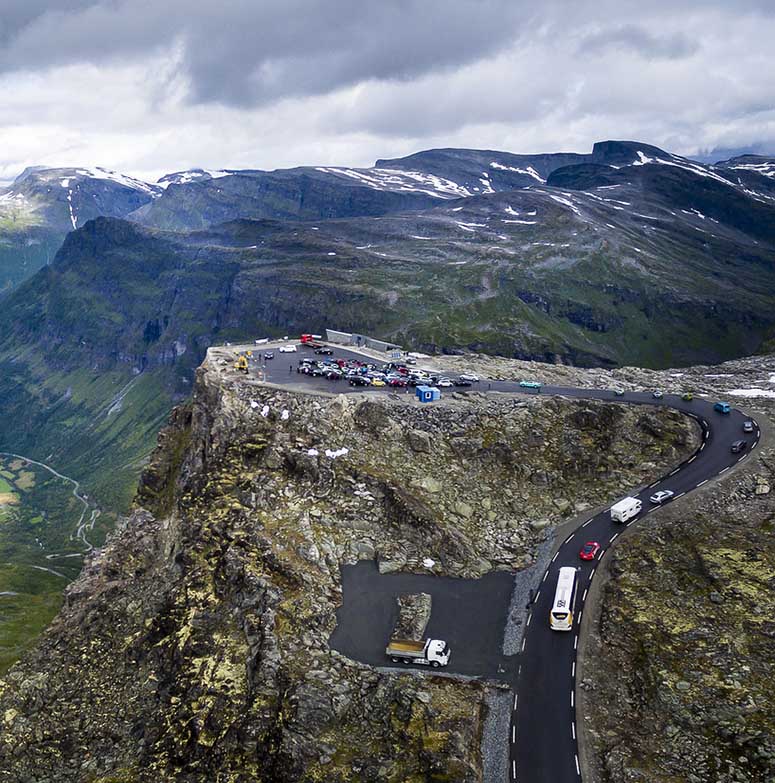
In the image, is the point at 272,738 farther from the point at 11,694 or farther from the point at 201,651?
the point at 11,694

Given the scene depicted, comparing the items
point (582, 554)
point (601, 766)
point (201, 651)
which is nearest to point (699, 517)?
point (582, 554)

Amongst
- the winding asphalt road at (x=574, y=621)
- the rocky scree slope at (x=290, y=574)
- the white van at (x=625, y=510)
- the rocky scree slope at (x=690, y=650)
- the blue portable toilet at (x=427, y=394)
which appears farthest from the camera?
the blue portable toilet at (x=427, y=394)

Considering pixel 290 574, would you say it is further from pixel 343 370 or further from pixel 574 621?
pixel 343 370

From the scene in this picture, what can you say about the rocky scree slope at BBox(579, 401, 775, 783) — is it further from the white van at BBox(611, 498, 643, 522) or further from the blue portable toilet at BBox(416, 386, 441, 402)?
the blue portable toilet at BBox(416, 386, 441, 402)

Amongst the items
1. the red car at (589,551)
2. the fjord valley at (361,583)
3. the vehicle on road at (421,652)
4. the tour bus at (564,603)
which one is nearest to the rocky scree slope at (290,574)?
the fjord valley at (361,583)

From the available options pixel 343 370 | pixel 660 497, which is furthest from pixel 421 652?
pixel 343 370

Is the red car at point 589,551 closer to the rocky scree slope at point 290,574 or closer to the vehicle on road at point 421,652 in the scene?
the rocky scree slope at point 290,574

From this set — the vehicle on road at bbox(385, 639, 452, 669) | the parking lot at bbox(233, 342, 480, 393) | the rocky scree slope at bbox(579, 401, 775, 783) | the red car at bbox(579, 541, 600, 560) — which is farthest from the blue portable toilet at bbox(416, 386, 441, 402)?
the vehicle on road at bbox(385, 639, 452, 669)
